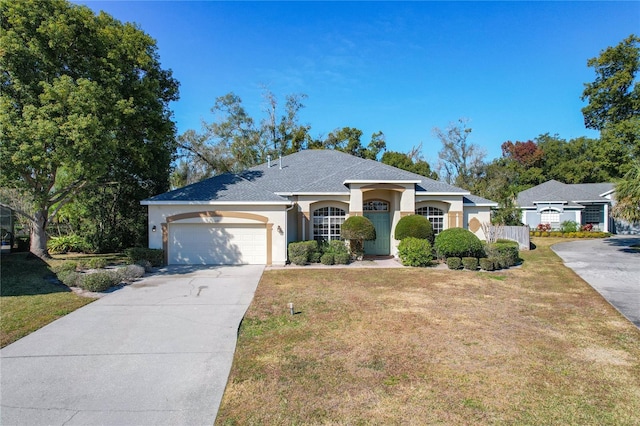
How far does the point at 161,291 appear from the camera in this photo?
418 inches

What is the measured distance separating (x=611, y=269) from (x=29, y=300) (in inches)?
795

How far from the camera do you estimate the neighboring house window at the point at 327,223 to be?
18172 mm

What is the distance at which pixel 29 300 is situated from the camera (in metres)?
9.38

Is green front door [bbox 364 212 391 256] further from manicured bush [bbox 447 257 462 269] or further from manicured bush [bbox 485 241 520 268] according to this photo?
manicured bush [bbox 485 241 520 268]

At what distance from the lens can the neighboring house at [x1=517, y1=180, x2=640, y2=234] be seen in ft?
96.9

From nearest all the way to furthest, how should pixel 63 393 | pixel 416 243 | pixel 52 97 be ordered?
1. pixel 63 393
2. pixel 52 97
3. pixel 416 243

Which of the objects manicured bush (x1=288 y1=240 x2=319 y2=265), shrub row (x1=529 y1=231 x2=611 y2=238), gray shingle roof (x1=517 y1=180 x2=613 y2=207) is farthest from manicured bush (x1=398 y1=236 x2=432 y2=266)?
gray shingle roof (x1=517 y1=180 x2=613 y2=207)

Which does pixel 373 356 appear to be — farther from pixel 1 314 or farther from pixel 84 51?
pixel 84 51

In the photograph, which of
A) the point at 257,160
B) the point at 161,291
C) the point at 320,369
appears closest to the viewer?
the point at 320,369

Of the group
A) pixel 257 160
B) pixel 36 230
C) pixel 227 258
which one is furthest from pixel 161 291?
pixel 257 160

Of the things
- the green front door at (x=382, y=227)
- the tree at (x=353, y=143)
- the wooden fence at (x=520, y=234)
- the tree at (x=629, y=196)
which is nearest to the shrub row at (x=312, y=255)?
the green front door at (x=382, y=227)

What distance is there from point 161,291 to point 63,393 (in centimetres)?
603

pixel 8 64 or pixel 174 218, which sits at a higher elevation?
pixel 8 64

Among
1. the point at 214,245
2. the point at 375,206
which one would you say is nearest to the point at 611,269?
the point at 375,206
